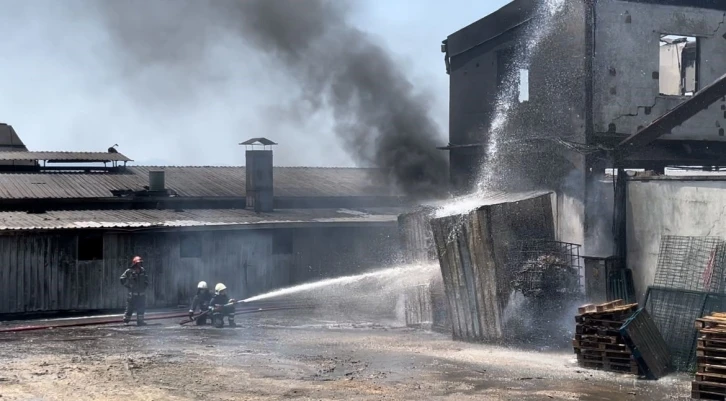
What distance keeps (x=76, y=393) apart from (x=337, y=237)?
1847 cm

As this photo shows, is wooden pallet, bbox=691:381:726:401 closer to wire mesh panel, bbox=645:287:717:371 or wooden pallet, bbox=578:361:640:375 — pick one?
wooden pallet, bbox=578:361:640:375

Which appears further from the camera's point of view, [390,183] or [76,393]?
[390,183]

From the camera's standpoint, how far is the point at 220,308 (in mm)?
21688

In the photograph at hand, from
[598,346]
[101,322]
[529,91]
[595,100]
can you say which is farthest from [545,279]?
[101,322]

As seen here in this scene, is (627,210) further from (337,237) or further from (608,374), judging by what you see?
(337,237)

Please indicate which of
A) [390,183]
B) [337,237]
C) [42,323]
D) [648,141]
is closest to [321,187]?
[390,183]

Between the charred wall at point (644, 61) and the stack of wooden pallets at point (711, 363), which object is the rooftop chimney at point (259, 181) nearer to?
the charred wall at point (644, 61)

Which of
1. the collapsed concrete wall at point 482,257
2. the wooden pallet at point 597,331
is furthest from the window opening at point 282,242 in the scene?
the wooden pallet at point 597,331

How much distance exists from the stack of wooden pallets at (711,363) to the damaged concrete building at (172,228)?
57.5 ft

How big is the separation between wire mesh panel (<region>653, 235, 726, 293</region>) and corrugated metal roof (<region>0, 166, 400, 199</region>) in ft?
61.3

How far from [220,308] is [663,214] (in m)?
10.7

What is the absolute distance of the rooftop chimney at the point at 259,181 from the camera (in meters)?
31.7

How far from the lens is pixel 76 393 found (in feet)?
44.0

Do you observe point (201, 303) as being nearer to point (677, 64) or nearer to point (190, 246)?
point (190, 246)
